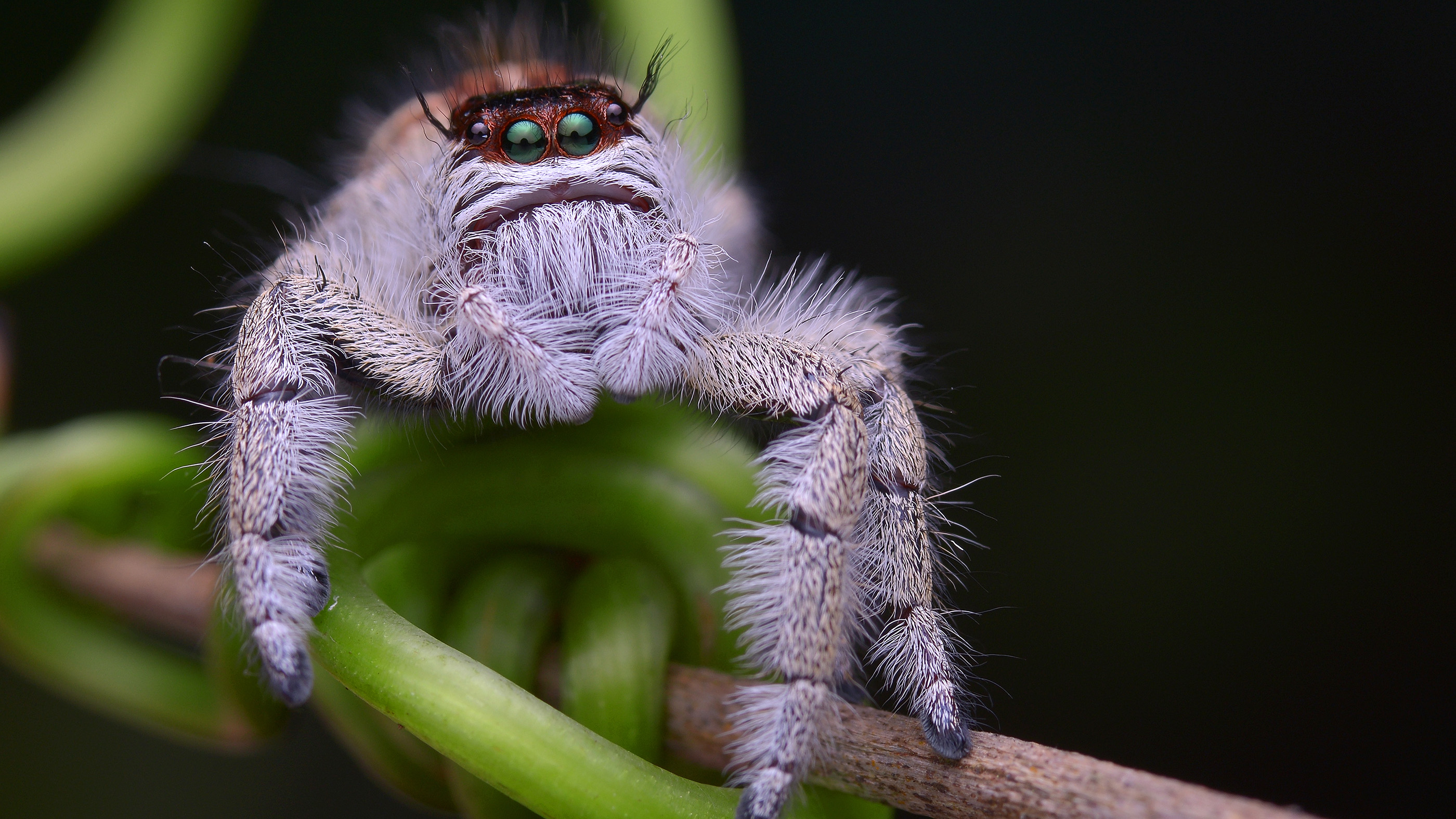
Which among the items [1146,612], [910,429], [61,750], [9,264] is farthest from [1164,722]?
[61,750]

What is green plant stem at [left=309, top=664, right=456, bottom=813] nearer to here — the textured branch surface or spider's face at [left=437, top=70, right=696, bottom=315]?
the textured branch surface

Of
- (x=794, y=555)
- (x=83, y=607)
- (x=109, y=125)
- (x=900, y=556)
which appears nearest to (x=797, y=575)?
(x=794, y=555)

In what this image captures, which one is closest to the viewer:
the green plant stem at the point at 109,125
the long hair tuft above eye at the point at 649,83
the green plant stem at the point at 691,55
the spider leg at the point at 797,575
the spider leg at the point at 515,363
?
the spider leg at the point at 797,575

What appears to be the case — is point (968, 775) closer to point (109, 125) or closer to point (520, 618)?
point (520, 618)

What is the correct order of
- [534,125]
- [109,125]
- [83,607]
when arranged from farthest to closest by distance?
[109,125] < [83,607] < [534,125]

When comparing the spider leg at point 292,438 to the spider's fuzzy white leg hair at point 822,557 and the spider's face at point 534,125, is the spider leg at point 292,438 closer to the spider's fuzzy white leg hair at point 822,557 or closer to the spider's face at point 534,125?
the spider's face at point 534,125

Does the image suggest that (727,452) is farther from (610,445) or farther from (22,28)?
(22,28)

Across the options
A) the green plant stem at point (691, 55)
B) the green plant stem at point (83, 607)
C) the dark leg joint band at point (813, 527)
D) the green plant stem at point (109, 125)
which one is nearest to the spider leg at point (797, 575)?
the dark leg joint band at point (813, 527)
